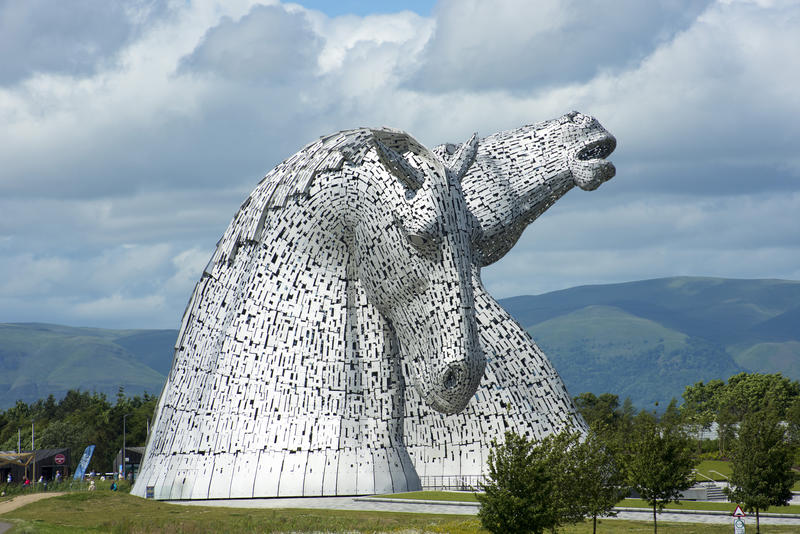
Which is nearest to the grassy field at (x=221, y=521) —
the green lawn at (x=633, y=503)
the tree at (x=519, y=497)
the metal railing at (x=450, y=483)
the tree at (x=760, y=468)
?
the tree at (x=760, y=468)

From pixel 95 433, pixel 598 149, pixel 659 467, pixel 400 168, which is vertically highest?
pixel 598 149

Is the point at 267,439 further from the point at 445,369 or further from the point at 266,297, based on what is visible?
the point at 445,369

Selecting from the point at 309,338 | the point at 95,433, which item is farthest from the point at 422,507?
the point at 95,433

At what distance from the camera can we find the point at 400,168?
696 inches

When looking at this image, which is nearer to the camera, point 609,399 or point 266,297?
point 266,297

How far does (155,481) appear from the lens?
19.2m

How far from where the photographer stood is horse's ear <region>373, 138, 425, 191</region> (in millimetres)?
17609

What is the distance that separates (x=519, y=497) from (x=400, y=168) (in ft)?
21.2

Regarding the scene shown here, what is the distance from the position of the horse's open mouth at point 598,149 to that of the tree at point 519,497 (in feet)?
35.0

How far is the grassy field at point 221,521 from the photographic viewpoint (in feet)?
52.6

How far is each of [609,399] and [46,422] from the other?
121ft

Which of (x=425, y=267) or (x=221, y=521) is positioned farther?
(x=425, y=267)

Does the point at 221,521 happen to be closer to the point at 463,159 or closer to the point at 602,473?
the point at 602,473

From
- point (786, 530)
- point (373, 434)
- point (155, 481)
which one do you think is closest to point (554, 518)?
point (373, 434)
